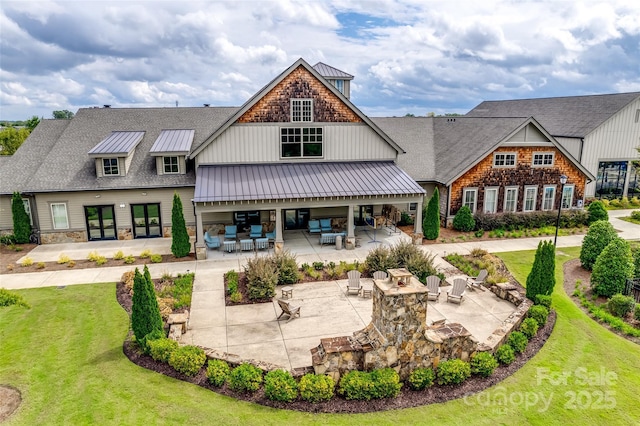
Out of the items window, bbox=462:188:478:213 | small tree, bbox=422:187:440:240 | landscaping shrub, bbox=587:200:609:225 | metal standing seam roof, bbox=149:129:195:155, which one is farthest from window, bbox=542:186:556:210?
metal standing seam roof, bbox=149:129:195:155

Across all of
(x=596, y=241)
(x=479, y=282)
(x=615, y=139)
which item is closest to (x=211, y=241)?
(x=479, y=282)

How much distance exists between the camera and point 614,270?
51.1ft

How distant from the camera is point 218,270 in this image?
18.8 m

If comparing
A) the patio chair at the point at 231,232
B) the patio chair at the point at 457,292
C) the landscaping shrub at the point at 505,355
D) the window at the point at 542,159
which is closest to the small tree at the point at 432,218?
the patio chair at the point at 457,292

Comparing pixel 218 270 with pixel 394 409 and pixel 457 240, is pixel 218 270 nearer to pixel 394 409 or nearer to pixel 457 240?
pixel 394 409

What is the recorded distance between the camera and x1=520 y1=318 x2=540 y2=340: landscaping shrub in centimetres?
1266

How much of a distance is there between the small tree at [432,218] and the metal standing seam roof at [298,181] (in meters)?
1.20

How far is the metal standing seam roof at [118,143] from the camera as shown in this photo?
2284 centimetres

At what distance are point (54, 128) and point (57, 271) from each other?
42.3 ft

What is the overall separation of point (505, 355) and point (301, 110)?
1600 centimetres

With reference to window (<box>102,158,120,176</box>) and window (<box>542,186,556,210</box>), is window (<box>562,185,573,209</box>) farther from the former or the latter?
window (<box>102,158,120,176</box>)

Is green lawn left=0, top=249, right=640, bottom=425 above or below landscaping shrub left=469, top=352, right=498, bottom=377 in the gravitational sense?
below

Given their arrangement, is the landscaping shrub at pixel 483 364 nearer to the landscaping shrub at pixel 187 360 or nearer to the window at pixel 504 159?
the landscaping shrub at pixel 187 360

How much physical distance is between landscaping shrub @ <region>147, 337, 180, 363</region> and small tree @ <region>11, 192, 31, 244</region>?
50.3ft
